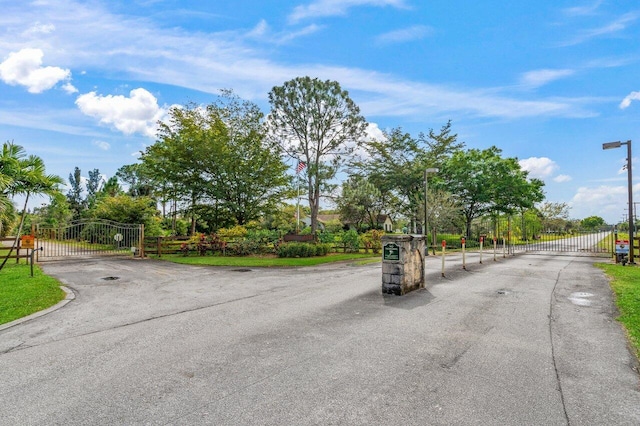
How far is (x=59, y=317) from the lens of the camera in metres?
Result: 6.56

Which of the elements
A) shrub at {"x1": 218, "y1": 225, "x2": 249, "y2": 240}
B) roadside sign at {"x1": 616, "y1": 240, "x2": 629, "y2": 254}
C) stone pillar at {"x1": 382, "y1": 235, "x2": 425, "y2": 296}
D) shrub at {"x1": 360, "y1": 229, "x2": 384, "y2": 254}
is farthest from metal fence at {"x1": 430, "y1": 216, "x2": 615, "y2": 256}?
stone pillar at {"x1": 382, "y1": 235, "x2": 425, "y2": 296}

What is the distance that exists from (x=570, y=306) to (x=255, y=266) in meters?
11.3

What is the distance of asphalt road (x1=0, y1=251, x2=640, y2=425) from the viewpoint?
10.5ft

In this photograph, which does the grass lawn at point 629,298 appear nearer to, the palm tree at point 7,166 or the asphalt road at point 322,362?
the asphalt road at point 322,362

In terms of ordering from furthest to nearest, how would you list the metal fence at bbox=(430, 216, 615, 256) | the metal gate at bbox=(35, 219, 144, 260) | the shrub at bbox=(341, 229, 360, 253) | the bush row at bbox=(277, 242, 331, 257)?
the metal fence at bbox=(430, 216, 615, 256) → the shrub at bbox=(341, 229, 360, 253) → the bush row at bbox=(277, 242, 331, 257) → the metal gate at bbox=(35, 219, 144, 260)

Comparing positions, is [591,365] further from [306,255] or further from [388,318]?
[306,255]

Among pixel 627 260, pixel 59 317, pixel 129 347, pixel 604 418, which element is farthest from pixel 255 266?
pixel 627 260

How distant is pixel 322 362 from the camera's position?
430 cm

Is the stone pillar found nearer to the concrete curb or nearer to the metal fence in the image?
the concrete curb

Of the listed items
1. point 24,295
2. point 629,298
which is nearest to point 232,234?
point 24,295

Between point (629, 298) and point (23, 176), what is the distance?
17.8 m

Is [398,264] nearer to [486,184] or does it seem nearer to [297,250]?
[297,250]

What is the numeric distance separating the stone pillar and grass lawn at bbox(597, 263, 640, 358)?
3.95 meters

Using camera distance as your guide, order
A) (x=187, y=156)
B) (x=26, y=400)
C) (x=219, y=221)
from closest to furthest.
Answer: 1. (x=26, y=400)
2. (x=187, y=156)
3. (x=219, y=221)
